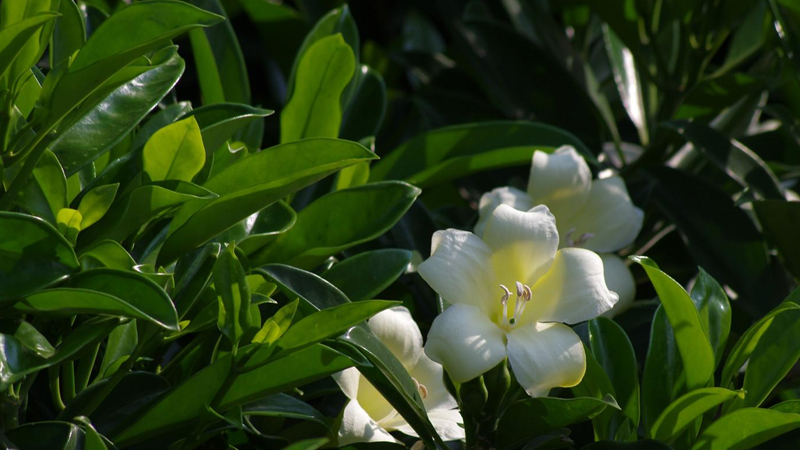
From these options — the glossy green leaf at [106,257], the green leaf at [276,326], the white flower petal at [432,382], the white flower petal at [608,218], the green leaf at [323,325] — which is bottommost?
the white flower petal at [432,382]

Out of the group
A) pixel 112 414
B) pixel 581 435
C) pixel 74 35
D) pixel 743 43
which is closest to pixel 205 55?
pixel 74 35

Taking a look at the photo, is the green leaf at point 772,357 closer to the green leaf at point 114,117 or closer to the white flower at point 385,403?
the white flower at point 385,403

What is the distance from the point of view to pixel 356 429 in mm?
811

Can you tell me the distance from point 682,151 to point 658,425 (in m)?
0.77

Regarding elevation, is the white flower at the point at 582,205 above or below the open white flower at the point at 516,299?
below

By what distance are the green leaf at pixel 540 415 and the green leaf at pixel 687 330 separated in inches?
3.8

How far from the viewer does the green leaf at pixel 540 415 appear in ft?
2.48

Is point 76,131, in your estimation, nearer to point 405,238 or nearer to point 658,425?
point 405,238

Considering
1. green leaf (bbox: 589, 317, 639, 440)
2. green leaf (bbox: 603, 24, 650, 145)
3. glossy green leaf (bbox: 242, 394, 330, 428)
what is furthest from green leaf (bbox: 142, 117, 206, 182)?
green leaf (bbox: 603, 24, 650, 145)

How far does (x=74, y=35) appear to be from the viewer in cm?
82

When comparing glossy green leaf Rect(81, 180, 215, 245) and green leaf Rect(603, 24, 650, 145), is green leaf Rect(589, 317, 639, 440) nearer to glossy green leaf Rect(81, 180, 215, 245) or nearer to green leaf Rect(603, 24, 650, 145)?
glossy green leaf Rect(81, 180, 215, 245)

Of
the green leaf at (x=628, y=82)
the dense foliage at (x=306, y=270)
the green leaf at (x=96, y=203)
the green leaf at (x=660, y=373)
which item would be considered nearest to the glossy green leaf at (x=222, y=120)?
the dense foliage at (x=306, y=270)

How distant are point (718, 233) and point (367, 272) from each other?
59cm

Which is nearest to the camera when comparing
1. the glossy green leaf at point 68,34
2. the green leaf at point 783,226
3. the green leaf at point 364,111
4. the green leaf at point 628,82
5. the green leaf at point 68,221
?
the green leaf at point 68,221
